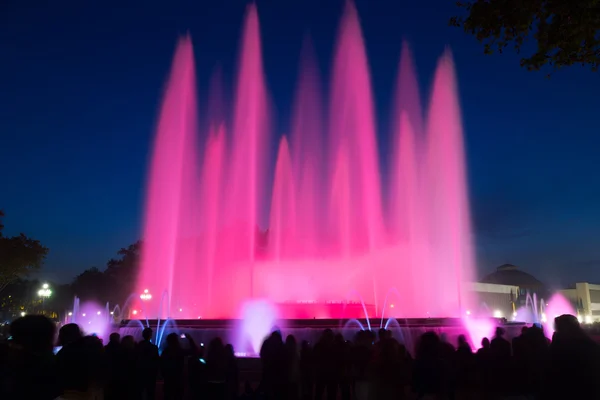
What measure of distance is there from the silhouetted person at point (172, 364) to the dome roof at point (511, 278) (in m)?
102

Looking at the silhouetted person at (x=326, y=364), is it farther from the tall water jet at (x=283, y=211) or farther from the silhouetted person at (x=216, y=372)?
the tall water jet at (x=283, y=211)

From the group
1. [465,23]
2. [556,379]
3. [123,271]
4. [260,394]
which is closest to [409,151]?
[465,23]

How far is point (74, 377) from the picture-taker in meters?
4.91

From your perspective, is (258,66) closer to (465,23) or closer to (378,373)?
(465,23)

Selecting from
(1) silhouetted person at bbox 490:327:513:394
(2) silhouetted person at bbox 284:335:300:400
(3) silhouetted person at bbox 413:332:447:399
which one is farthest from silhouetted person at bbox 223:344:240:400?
(1) silhouetted person at bbox 490:327:513:394

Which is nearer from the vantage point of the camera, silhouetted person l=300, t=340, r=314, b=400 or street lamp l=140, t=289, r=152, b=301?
silhouetted person l=300, t=340, r=314, b=400

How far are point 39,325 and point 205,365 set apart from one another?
3.75 meters

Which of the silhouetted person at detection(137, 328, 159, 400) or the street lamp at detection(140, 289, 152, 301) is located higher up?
the street lamp at detection(140, 289, 152, 301)

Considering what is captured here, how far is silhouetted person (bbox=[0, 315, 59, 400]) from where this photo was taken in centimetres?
355

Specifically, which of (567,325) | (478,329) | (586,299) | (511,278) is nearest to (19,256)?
(478,329)

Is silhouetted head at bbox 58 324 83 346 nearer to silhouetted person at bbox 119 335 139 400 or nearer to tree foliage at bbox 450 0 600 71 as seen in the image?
silhouetted person at bbox 119 335 139 400

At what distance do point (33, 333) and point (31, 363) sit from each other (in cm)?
23

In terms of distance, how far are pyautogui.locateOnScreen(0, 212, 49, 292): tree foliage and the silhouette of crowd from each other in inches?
1569

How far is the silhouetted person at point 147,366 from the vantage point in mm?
7551
